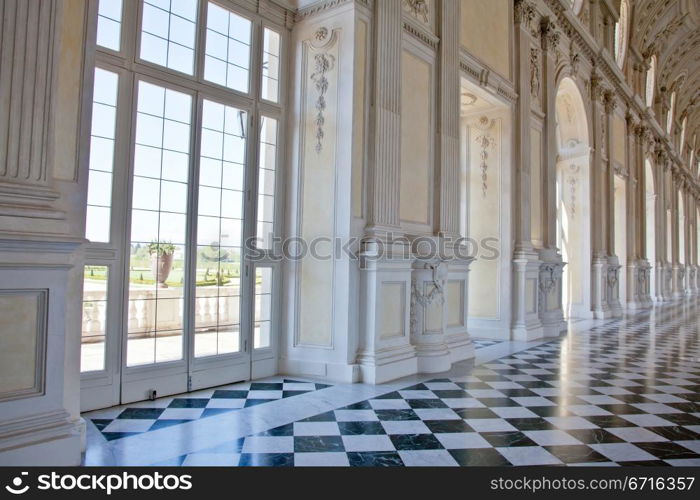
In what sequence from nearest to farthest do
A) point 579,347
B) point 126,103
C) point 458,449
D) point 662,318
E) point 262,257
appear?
1. point 458,449
2. point 126,103
3. point 262,257
4. point 579,347
5. point 662,318

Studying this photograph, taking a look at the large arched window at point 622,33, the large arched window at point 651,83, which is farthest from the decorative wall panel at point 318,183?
the large arched window at point 651,83

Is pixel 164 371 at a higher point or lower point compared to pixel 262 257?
lower

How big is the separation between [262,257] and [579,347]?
207 inches

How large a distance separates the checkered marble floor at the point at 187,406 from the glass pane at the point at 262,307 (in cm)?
46

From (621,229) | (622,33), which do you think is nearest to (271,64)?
(621,229)

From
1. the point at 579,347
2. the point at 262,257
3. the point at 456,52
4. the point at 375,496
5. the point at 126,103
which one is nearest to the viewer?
the point at 375,496

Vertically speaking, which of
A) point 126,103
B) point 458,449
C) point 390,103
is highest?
point 390,103

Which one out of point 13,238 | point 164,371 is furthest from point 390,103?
point 13,238

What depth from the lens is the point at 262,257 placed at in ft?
17.6

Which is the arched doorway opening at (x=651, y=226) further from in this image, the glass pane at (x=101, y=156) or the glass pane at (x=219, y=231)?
the glass pane at (x=101, y=156)

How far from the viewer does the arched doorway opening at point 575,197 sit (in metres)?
12.4

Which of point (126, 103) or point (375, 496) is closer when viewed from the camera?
point (375, 496)

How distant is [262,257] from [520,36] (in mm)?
6285

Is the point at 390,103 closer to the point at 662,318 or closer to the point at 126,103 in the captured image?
the point at 126,103
